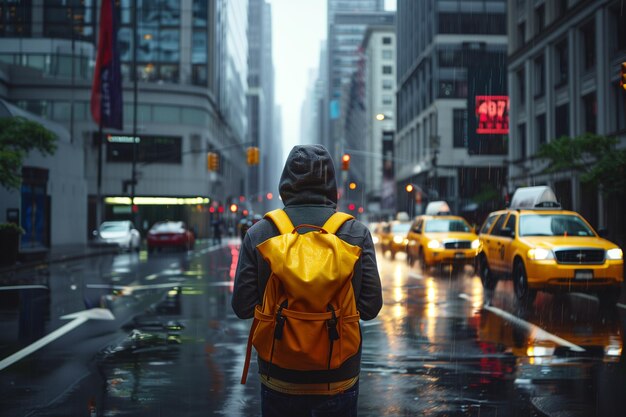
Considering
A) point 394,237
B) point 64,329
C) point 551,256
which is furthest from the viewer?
point 394,237

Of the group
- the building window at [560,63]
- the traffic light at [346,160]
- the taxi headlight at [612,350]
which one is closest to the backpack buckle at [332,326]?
the taxi headlight at [612,350]

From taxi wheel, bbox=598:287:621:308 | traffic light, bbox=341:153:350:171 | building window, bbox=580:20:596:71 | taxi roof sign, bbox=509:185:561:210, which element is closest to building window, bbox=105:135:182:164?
traffic light, bbox=341:153:350:171

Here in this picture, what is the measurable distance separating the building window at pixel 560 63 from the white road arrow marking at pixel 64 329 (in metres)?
34.7

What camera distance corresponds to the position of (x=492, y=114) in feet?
183

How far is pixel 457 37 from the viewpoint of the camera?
230ft

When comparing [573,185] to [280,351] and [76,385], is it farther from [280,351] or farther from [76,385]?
[280,351]

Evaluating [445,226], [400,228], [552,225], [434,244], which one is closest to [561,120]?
[400,228]

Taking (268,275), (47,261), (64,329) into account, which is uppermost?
(268,275)

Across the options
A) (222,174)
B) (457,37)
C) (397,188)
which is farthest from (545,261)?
(397,188)

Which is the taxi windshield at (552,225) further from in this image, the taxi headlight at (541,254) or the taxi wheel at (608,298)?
the taxi wheel at (608,298)

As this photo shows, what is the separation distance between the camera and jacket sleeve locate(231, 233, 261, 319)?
3.43 meters

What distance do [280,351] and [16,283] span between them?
56.8 feet

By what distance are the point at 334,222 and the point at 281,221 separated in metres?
0.25

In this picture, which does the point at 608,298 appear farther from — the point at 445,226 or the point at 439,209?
the point at 439,209
